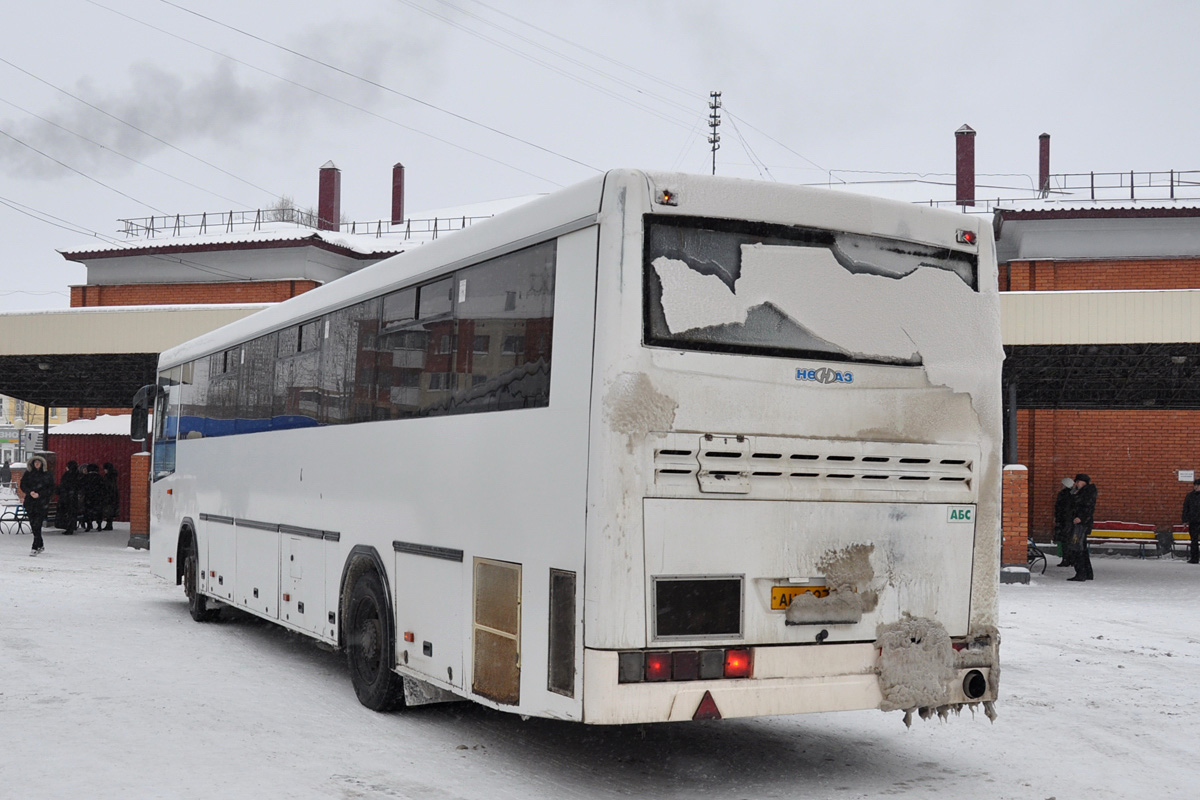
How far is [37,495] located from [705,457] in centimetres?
2027

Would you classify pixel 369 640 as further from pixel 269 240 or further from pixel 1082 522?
pixel 269 240

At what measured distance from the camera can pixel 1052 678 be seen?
1056 cm

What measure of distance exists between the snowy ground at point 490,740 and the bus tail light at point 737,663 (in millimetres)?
822

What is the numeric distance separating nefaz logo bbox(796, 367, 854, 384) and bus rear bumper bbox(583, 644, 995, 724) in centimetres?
137

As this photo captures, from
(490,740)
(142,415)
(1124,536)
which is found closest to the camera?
(490,740)

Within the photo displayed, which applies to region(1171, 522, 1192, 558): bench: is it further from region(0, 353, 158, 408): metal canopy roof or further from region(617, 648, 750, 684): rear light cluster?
region(617, 648, 750, 684): rear light cluster

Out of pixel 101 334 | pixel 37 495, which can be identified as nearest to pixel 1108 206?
pixel 101 334

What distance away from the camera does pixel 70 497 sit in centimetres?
2994

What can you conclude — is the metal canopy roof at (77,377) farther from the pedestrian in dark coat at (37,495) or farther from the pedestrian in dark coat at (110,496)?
the pedestrian in dark coat at (37,495)

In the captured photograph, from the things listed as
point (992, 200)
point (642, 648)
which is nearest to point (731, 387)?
point (642, 648)

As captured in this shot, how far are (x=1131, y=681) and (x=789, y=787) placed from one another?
506 centimetres

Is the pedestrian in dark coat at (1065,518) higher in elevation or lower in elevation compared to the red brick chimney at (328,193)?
lower

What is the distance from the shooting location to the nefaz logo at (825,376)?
21.1ft

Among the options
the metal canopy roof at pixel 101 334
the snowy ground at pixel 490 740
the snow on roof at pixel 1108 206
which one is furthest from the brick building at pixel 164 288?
the snow on roof at pixel 1108 206
